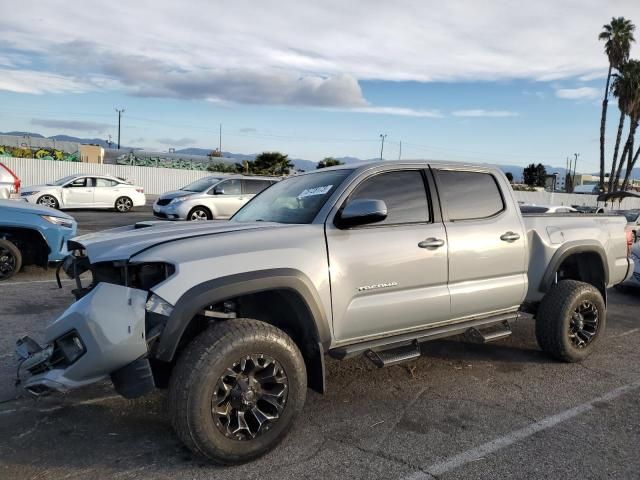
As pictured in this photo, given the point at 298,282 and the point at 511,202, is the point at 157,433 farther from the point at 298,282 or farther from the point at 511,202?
the point at 511,202

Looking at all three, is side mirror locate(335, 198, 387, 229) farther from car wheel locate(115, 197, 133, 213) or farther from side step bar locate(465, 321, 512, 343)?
car wheel locate(115, 197, 133, 213)

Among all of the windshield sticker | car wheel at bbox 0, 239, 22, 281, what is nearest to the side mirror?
the windshield sticker

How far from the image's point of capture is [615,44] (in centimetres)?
3878

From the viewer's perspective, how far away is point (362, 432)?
11.7 feet

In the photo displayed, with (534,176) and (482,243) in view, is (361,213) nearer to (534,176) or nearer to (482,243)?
(482,243)

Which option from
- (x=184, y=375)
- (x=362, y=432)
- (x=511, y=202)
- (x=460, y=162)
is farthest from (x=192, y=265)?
(x=511, y=202)

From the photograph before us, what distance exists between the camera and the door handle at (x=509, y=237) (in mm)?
4526

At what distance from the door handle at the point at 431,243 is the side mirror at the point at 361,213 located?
21.1 inches

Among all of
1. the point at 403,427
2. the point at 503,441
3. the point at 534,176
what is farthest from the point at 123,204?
the point at 534,176

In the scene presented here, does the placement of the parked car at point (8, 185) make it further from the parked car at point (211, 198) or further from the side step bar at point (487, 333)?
the side step bar at point (487, 333)

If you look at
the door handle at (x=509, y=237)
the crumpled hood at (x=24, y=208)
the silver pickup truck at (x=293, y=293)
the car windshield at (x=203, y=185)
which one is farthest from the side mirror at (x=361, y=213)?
the car windshield at (x=203, y=185)

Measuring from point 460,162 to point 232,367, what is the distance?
2706 mm

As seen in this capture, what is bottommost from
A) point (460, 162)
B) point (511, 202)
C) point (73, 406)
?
point (73, 406)

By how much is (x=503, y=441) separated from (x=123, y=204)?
19.6 m
